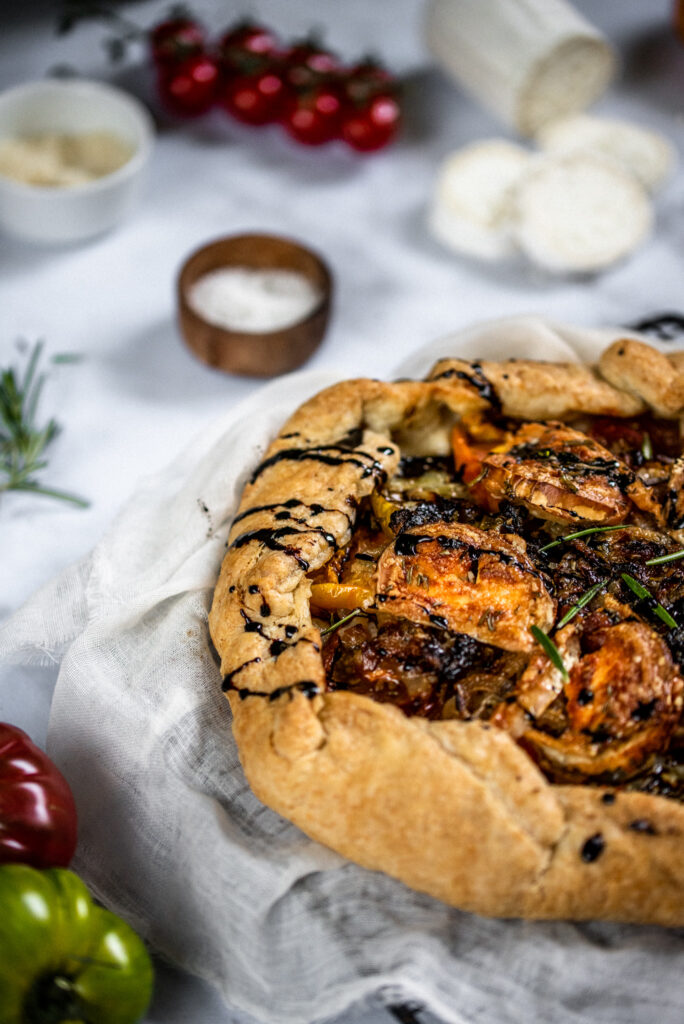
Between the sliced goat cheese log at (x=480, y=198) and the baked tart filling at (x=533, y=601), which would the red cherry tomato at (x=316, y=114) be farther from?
the baked tart filling at (x=533, y=601)

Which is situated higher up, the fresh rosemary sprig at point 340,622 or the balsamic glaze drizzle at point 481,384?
the balsamic glaze drizzle at point 481,384

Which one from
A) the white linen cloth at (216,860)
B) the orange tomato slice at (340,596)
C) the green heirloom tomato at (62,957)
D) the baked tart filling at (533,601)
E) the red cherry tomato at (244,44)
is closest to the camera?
the green heirloom tomato at (62,957)

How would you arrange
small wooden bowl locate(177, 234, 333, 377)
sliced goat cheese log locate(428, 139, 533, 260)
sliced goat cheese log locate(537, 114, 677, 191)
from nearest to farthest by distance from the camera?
1. small wooden bowl locate(177, 234, 333, 377)
2. sliced goat cheese log locate(428, 139, 533, 260)
3. sliced goat cheese log locate(537, 114, 677, 191)

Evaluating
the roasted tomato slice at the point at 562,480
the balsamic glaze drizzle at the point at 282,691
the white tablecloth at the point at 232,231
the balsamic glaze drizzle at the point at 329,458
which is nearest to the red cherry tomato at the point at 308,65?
the white tablecloth at the point at 232,231

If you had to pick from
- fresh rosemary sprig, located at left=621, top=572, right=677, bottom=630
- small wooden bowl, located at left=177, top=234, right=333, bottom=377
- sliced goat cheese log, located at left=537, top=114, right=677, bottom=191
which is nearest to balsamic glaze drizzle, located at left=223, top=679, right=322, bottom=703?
fresh rosemary sprig, located at left=621, top=572, right=677, bottom=630

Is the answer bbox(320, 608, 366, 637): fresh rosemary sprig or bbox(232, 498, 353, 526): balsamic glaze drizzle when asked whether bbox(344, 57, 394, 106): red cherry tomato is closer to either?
bbox(232, 498, 353, 526): balsamic glaze drizzle

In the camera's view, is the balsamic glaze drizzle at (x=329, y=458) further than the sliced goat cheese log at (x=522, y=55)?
No

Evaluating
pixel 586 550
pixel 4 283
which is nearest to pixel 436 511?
pixel 586 550
